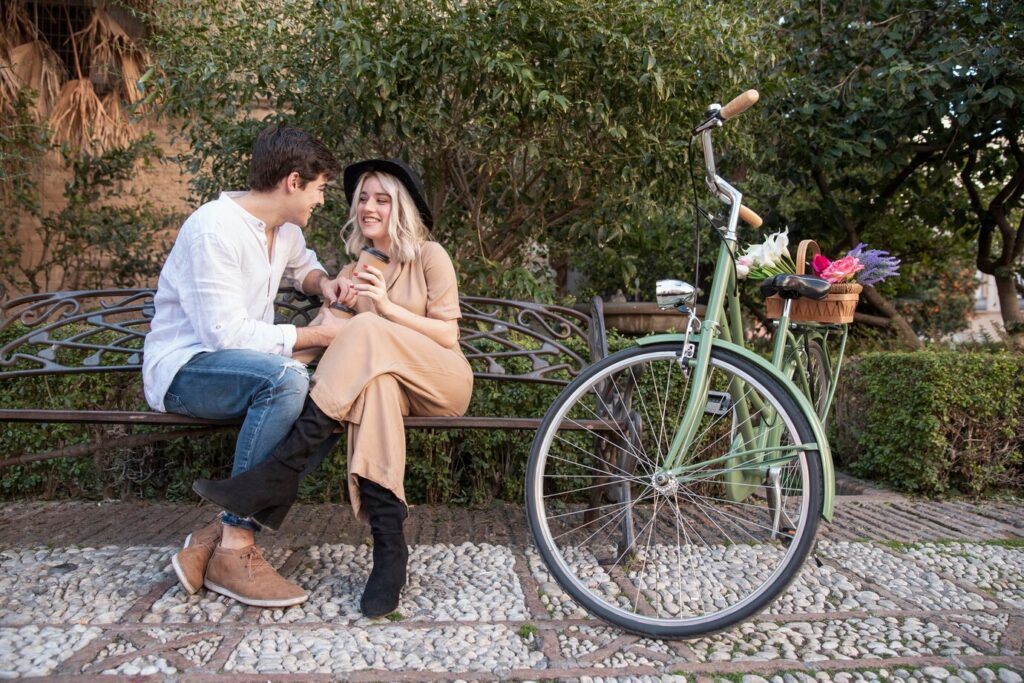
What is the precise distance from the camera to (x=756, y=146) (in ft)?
18.6

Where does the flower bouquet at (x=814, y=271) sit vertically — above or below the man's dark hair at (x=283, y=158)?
below

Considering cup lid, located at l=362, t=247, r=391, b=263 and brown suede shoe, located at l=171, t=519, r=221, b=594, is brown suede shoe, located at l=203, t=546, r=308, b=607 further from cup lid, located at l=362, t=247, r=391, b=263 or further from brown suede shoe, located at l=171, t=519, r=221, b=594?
cup lid, located at l=362, t=247, r=391, b=263

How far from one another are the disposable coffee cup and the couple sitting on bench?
0.05m

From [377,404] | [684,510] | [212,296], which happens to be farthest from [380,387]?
[684,510]

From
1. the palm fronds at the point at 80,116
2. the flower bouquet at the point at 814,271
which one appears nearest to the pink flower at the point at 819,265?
the flower bouquet at the point at 814,271

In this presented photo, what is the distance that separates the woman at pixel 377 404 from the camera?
2449 mm

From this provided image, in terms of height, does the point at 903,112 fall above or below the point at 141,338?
above

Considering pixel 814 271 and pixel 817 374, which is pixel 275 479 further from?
pixel 817 374

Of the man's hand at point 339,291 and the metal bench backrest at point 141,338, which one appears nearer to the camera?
the man's hand at point 339,291

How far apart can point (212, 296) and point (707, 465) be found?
5.43 feet

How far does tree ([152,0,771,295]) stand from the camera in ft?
12.0

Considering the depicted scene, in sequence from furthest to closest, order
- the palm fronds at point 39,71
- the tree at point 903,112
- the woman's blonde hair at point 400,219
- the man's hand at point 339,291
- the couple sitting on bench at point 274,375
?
the palm fronds at point 39,71
the tree at point 903,112
the woman's blonde hair at point 400,219
the man's hand at point 339,291
the couple sitting on bench at point 274,375

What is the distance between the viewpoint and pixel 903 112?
5.27 metres

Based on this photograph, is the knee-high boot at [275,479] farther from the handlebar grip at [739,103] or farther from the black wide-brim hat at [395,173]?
the handlebar grip at [739,103]
